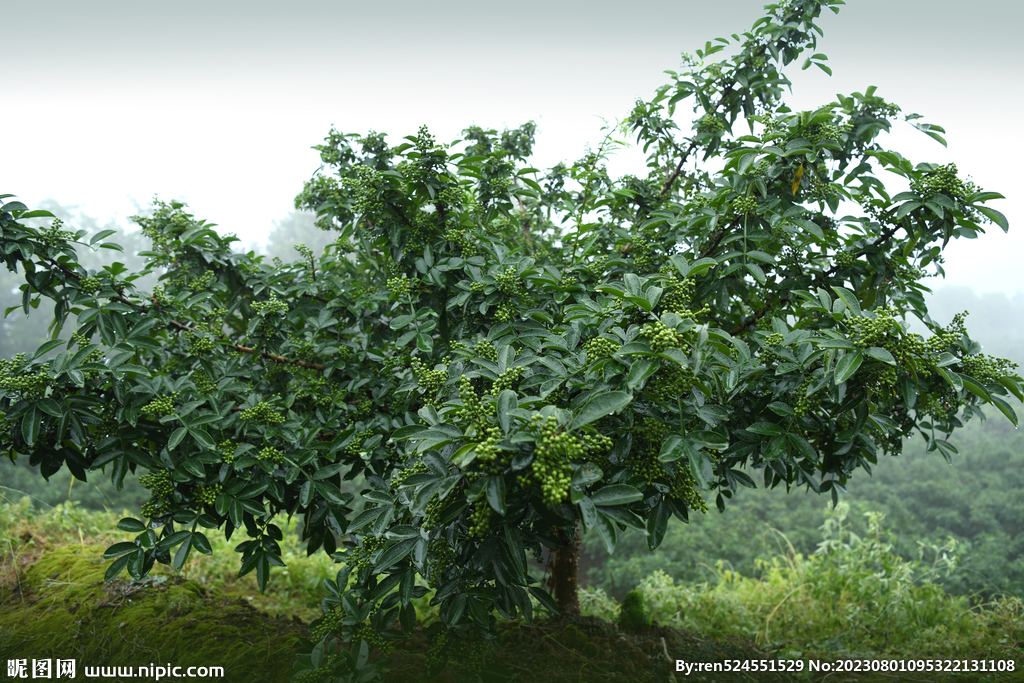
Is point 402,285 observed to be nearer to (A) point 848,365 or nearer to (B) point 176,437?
(B) point 176,437

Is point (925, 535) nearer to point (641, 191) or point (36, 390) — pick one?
point (641, 191)

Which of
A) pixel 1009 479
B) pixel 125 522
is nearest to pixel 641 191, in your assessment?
pixel 125 522

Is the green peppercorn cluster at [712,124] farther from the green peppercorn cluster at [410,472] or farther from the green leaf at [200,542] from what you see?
the green leaf at [200,542]

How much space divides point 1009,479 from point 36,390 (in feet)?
51.6

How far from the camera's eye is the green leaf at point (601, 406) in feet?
4.55

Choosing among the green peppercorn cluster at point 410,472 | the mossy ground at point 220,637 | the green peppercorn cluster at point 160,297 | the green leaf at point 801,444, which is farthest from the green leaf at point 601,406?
the green peppercorn cluster at point 160,297

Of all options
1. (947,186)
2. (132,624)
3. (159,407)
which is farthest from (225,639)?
(947,186)

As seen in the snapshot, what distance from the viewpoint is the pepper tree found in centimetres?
155

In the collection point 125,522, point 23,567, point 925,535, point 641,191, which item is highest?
point 641,191

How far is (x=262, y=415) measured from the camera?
2.39m

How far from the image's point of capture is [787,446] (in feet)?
6.09

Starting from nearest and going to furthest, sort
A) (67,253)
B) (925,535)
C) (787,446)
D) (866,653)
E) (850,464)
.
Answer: (787,446)
(67,253)
(850,464)
(866,653)
(925,535)

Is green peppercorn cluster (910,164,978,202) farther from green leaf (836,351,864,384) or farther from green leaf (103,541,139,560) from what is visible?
green leaf (103,541,139,560)

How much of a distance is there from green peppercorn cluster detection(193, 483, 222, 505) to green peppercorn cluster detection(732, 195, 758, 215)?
241 cm
